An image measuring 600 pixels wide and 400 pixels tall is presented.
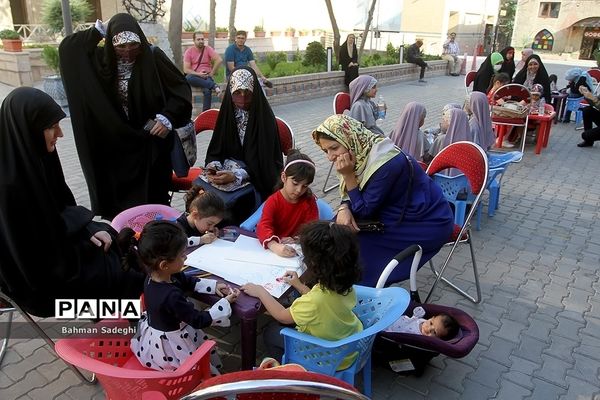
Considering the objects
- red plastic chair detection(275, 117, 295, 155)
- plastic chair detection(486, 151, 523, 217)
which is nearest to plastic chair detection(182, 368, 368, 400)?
red plastic chair detection(275, 117, 295, 155)

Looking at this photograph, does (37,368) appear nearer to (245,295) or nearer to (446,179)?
(245,295)

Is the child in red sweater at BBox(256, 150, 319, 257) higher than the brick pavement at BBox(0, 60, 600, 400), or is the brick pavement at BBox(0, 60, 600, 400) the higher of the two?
the child in red sweater at BBox(256, 150, 319, 257)

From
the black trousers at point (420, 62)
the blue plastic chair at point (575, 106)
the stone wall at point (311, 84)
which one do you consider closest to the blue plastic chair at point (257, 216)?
the stone wall at point (311, 84)

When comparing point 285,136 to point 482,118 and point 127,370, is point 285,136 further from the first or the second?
point 127,370

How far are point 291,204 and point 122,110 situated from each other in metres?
1.56

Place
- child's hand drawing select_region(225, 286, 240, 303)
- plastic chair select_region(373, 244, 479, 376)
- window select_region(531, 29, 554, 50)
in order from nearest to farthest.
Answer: child's hand drawing select_region(225, 286, 240, 303) → plastic chair select_region(373, 244, 479, 376) → window select_region(531, 29, 554, 50)

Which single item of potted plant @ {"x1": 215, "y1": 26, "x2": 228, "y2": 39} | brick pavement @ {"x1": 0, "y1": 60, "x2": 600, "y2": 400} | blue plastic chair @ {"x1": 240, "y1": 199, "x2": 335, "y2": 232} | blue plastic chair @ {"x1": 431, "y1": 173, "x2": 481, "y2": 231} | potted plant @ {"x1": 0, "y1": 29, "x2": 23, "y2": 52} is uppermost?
potted plant @ {"x1": 215, "y1": 26, "x2": 228, "y2": 39}

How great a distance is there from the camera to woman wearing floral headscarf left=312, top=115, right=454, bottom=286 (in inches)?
105

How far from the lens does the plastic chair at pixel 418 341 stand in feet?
7.69

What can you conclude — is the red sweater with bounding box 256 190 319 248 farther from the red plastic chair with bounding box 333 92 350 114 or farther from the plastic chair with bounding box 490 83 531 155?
the plastic chair with bounding box 490 83 531 155

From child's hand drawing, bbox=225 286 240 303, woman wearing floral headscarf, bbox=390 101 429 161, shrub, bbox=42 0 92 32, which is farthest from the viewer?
shrub, bbox=42 0 92 32

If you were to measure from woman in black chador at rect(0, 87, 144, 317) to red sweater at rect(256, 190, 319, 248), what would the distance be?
2.82 ft

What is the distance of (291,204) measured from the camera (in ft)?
9.48

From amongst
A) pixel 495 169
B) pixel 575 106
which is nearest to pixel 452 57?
Result: pixel 575 106
